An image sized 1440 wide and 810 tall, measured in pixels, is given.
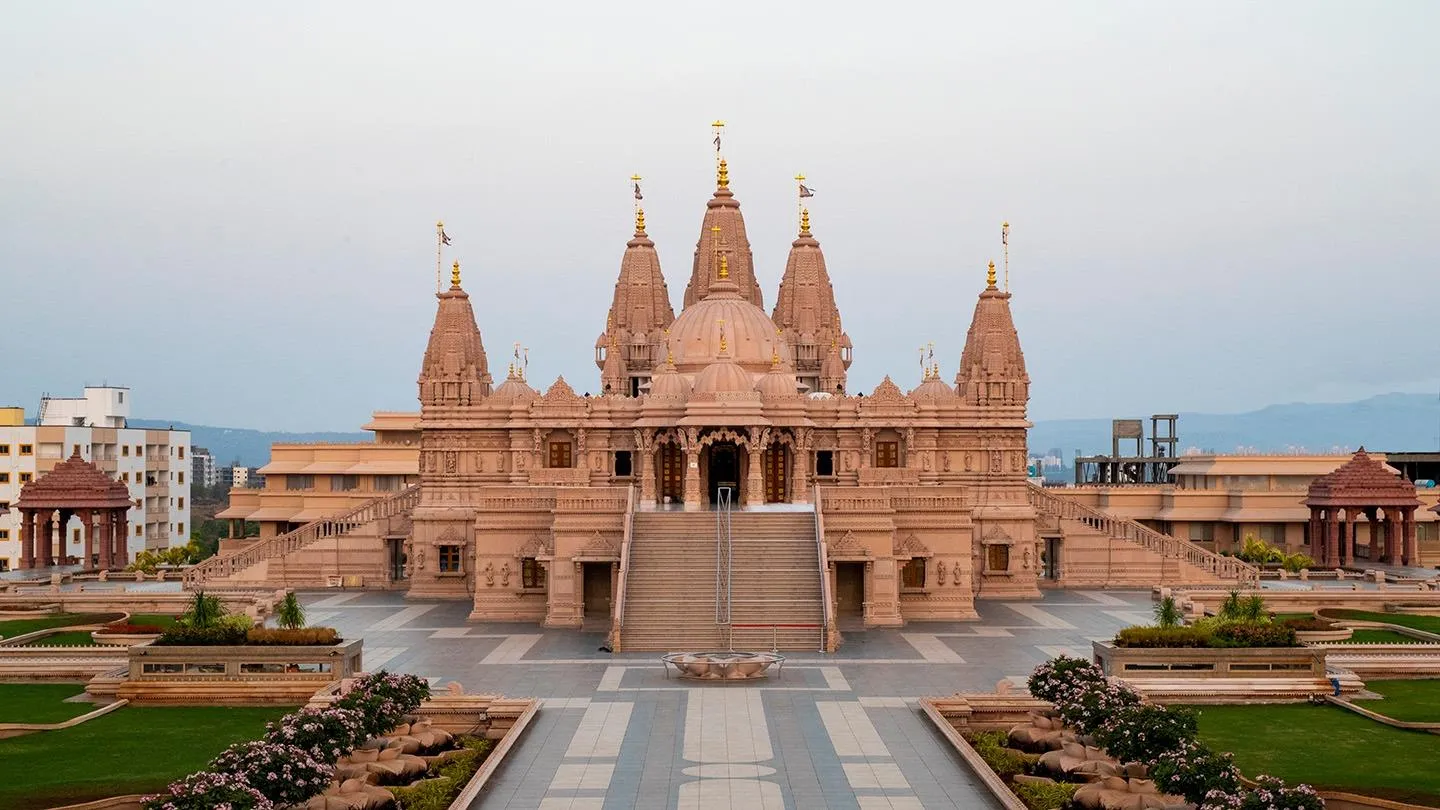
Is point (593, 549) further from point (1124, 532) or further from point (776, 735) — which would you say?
point (1124, 532)

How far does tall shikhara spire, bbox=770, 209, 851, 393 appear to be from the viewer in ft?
226

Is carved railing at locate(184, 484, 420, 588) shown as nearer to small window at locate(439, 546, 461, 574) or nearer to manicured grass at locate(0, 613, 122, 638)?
small window at locate(439, 546, 461, 574)

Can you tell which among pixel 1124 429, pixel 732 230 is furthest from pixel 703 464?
pixel 1124 429

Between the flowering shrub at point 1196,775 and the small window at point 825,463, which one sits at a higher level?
the small window at point 825,463

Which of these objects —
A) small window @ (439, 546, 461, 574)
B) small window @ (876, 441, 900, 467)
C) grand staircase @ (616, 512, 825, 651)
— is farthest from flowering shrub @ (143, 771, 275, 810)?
small window @ (876, 441, 900, 467)

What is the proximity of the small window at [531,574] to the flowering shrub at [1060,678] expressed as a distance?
76.1ft

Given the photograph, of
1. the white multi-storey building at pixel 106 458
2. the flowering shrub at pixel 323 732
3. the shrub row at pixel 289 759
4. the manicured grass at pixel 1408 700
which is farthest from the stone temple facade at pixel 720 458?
the white multi-storey building at pixel 106 458

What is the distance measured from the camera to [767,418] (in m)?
54.9

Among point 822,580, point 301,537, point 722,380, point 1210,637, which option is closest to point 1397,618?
point 1210,637

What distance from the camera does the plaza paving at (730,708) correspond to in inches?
1000

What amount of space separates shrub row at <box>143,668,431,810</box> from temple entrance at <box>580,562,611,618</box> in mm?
20066

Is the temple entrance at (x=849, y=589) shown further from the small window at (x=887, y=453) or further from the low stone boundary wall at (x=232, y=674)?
the low stone boundary wall at (x=232, y=674)

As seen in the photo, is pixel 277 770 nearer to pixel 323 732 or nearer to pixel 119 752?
pixel 323 732

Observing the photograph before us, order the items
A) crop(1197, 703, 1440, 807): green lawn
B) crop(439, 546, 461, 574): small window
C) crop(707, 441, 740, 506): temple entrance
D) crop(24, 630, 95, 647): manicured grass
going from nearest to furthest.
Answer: crop(1197, 703, 1440, 807): green lawn → crop(24, 630, 95, 647): manicured grass → crop(439, 546, 461, 574): small window → crop(707, 441, 740, 506): temple entrance
